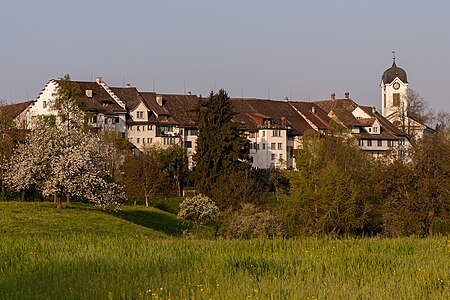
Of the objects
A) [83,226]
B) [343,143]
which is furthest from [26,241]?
[343,143]

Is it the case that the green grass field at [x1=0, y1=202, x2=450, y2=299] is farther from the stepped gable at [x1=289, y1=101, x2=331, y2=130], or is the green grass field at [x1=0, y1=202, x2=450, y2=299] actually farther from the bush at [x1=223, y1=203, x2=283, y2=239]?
the stepped gable at [x1=289, y1=101, x2=331, y2=130]

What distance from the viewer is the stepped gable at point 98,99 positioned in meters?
98.1

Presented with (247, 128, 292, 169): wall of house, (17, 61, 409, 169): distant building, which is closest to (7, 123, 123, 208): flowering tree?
(17, 61, 409, 169): distant building

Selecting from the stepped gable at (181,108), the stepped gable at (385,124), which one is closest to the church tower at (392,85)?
the stepped gable at (385,124)

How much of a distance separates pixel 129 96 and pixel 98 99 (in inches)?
214

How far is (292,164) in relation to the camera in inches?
4417

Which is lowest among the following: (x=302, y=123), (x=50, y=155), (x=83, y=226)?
(x=83, y=226)

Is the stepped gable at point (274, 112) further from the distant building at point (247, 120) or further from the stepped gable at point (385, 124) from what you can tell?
the stepped gable at point (385, 124)

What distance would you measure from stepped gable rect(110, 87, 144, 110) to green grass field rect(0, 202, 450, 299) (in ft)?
267

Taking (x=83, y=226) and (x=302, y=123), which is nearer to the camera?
(x=83, y=226)

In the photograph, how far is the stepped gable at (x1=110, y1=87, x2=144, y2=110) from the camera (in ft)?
337

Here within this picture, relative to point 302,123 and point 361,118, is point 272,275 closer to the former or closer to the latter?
point 302,123

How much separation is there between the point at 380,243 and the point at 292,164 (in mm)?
91758

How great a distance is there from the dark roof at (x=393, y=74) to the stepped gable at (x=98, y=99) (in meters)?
64.3
